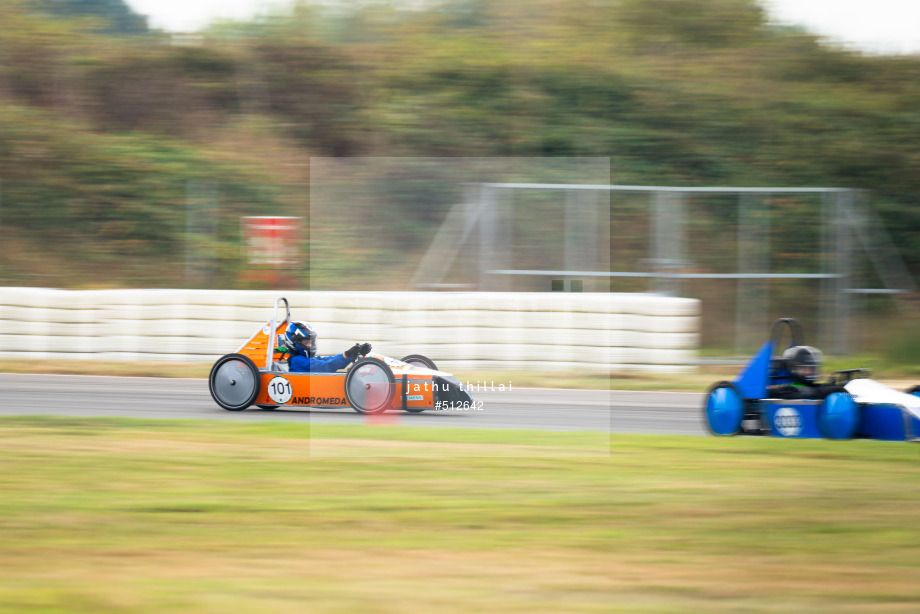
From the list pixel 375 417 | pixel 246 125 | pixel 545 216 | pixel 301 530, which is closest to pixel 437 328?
pixel 545 216

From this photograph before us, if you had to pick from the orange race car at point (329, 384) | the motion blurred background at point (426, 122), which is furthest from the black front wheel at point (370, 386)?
the motion blurred background at point (426, 122)

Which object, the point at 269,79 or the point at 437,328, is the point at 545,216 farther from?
the point at 269,79

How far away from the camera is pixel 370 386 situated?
29.2ft

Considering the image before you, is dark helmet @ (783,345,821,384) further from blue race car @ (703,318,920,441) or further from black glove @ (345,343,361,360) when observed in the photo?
black glove @ (345,343,361,360)

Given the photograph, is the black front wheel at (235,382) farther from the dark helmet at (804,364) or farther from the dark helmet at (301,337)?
the dark helmet at (804,364)

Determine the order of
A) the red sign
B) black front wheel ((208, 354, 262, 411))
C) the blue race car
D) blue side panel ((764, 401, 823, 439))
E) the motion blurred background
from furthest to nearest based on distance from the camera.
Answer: the motion blurred background → the red sign → black front wheel ((208, 354, 262, 411)) → blue side panel ((764, 401, 823, 439)) → the blue race car

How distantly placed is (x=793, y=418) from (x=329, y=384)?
3.98 meters

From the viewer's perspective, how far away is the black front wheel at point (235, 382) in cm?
934

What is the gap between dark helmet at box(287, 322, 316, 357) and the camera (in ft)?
30.2

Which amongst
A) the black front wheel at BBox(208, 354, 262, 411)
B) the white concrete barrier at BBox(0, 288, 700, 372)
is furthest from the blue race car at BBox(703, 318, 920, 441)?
the black front wheel at BBox(208, 354, 262, 411)

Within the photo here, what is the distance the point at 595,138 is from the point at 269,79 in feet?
24.3

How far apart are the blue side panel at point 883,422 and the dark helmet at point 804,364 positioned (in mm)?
482

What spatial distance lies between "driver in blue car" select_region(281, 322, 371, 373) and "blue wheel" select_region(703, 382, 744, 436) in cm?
318

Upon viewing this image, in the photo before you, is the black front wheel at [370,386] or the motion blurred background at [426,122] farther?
the motion blurred background at [426,122]
